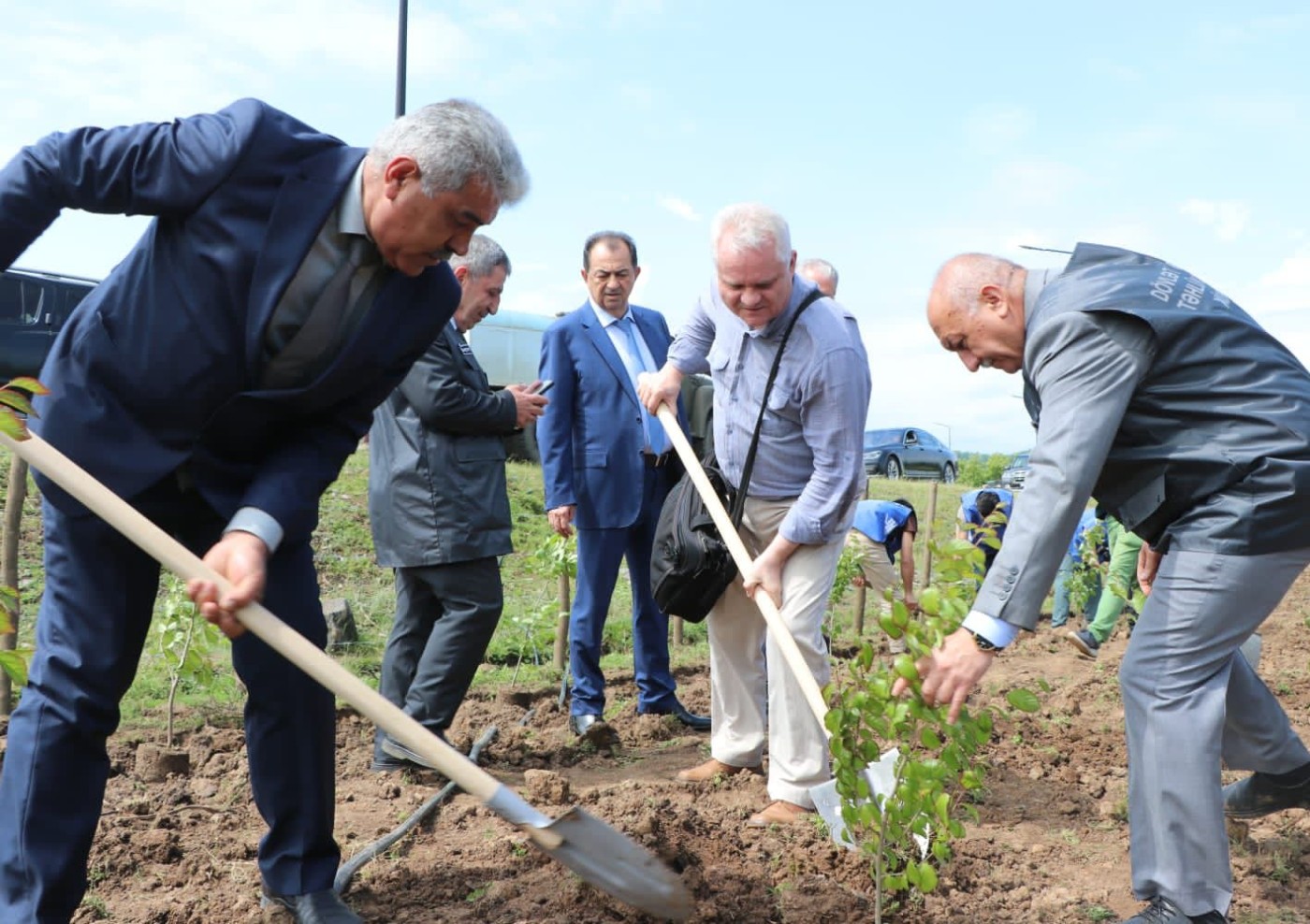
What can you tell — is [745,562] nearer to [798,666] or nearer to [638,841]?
[798,666]

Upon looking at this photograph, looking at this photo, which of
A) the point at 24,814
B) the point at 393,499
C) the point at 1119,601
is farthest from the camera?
the point at 1119,601

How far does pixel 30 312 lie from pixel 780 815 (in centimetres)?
1262

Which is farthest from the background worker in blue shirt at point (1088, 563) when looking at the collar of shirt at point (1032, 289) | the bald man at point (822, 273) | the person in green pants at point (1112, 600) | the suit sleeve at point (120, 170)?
the suit sleeve at point (120, 170)

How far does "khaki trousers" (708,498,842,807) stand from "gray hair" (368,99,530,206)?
75.8 inches

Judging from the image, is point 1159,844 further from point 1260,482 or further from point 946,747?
point 1260,482

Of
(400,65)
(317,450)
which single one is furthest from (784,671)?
(400,65)

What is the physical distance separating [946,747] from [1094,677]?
4.48m

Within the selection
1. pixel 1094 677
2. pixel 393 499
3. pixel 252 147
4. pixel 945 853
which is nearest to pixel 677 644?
pixel 1094 677

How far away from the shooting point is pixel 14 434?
2.20 meters

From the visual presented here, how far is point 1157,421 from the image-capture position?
286cm

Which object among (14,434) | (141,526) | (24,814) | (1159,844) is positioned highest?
(14,434)

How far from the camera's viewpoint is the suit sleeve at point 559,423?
5324 mm

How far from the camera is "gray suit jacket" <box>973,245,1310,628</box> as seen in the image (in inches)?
106

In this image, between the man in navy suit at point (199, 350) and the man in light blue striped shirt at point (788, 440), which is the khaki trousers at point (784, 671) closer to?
the man in light blue striped shirt at point (788, 440)
